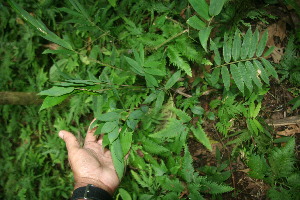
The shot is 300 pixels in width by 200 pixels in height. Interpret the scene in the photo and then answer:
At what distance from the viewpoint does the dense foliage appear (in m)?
1.83

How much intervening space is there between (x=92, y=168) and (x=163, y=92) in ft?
3.55

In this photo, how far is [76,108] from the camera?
3.18m

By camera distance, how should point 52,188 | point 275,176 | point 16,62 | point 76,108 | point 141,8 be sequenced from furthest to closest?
point 16,62 → point 52,188 → point 76,108 → point 141,8 → point 275,176

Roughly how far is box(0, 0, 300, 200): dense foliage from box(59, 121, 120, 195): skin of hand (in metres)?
0.15

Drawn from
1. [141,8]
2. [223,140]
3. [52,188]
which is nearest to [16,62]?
[52,188]

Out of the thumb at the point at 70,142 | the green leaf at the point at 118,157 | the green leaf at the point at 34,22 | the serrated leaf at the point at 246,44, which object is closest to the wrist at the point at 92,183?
the thumb at the point at 70,142

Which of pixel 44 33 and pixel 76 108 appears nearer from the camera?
pixel 44 33

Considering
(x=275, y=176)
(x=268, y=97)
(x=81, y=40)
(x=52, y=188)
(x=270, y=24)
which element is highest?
(x=270, y=24)

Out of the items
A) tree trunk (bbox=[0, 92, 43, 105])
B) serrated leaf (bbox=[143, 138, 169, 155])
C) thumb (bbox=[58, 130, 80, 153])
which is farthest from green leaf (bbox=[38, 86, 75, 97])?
tree trunk (bbox=[0, 92, 43, 105])

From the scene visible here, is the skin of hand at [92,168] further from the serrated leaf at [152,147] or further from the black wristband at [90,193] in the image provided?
the serrated leaf at [152,147]

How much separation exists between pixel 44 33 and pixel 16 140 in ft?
10.9

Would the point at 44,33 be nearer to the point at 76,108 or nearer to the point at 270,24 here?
the point at 76,108

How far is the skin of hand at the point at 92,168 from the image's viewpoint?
2330 mm

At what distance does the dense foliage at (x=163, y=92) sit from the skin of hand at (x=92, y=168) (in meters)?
0.15
